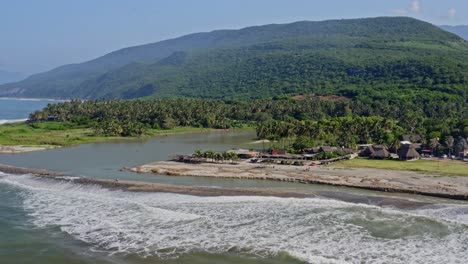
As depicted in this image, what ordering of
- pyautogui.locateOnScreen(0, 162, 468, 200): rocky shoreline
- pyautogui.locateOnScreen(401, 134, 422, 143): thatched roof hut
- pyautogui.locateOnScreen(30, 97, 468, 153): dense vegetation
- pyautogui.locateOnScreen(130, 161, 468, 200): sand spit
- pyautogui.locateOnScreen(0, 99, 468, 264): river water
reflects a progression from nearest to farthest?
1. pyautogui.locateOnScreen(0, 99, 468, 264): river water
2. pyautogui.locateOnScreen(0, 162, 468, 200): rocky shoreline
3. pyautogui.locateOnScreen(130, 161, 468, 200): sand spit
4. pyautogui.locateOnScreen(401, 134, 422, 143): thatched roof hut
5. pyautogui.locateOnScreen(30, 97, 468, 153): dense vegetation

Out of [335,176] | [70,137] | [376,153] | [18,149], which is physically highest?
[70,137]

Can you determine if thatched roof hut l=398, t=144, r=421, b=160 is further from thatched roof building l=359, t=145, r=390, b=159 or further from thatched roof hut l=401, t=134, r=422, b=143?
thatched roof hut l=401, t=134, r=422, b=143

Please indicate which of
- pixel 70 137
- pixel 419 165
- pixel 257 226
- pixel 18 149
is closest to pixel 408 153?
pixel 419 165

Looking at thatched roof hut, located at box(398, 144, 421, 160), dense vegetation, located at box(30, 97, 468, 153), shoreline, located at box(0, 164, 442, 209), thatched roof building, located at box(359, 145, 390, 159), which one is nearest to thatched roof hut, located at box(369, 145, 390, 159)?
thatched roof building, located at box(359, 145, 390, 159)

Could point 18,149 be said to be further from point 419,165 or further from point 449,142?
point 449,142

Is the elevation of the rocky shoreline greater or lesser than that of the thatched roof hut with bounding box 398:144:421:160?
lesser

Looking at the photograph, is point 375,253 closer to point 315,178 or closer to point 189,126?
point 315,178

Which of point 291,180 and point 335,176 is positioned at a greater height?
point 335,176

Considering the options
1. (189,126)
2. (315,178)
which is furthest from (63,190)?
(189,126)
